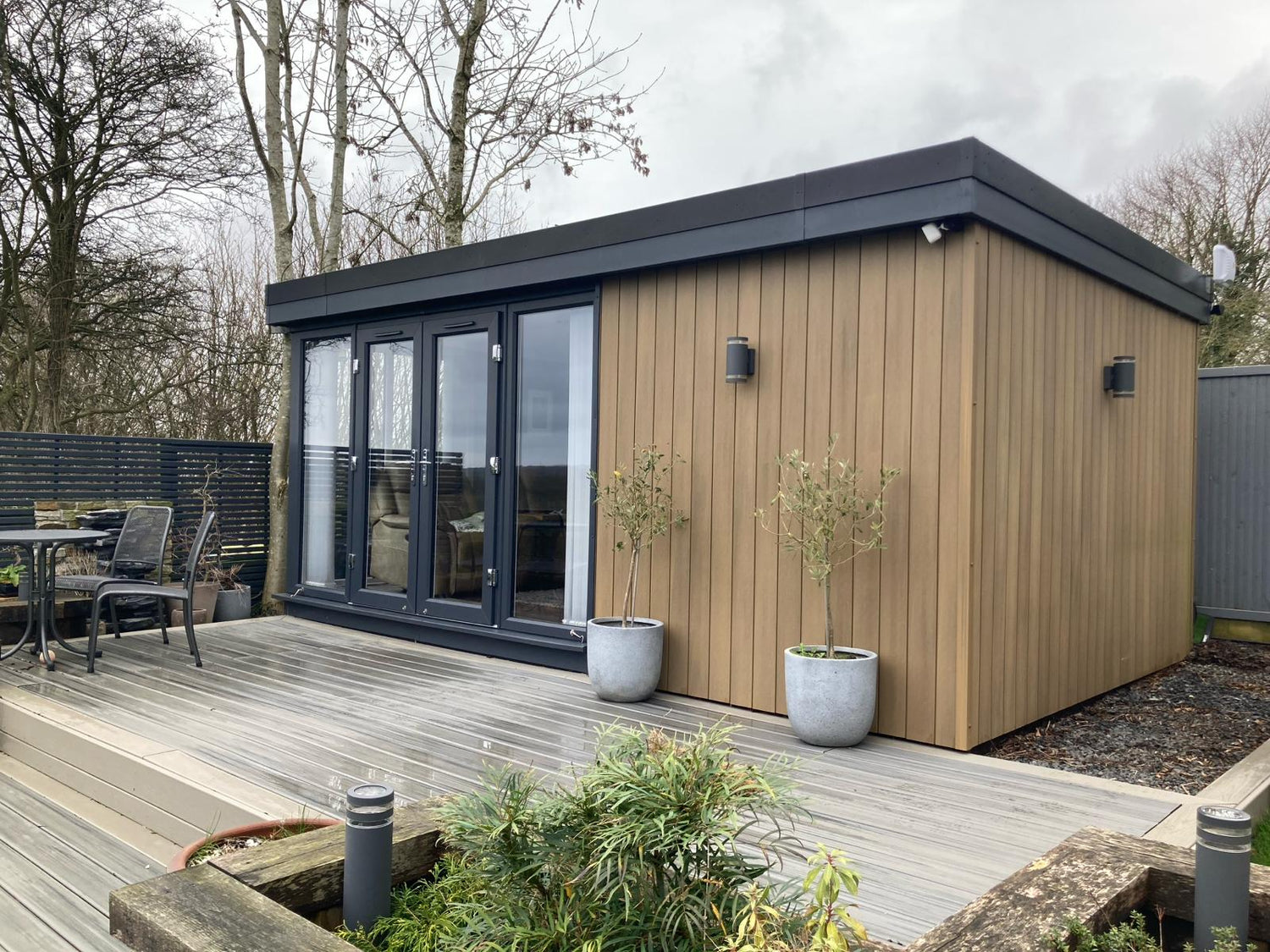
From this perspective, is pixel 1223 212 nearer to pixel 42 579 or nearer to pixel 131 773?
pixel 42 579

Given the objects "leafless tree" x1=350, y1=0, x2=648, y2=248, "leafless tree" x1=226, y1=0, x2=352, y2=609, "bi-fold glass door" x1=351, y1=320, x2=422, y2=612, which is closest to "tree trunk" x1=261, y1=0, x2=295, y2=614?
"leafless tree" x1=226, y1=0, x2=352, y2=609

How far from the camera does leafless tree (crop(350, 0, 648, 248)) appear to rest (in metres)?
9.06

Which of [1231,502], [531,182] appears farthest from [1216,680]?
[531,182]

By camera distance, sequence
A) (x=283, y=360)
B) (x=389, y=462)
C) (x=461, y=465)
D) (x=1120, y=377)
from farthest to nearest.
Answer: (x=283, y=360), (x=389, y=462), (x=461, y=465), (x=1120, y=377)

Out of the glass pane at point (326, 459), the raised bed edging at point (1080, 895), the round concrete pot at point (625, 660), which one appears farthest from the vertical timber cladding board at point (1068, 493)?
the glass pane at point (326, 459)

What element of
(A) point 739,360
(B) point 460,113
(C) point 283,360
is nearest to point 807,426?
(A) point 739,360

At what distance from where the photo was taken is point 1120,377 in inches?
183

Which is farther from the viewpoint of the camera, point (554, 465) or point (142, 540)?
point (142, 540)

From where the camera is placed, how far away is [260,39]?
812 centimetres

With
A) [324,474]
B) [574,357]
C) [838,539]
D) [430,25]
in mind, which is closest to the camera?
[838,539]

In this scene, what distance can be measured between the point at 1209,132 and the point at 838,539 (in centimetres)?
1237

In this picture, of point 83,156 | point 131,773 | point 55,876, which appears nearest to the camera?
point 55,876

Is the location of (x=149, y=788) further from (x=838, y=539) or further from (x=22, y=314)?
(x=22, y=314)

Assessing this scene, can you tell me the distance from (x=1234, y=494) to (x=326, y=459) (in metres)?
6.18
